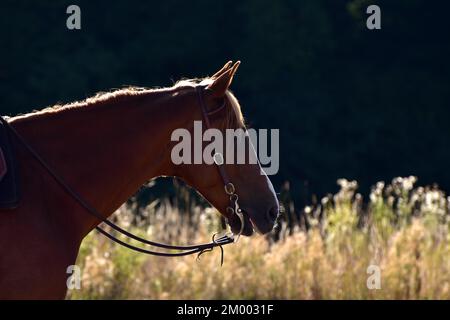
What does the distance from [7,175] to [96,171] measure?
468mm

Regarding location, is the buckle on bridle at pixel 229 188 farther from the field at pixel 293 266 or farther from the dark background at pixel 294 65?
the dark background at pixel 294 65

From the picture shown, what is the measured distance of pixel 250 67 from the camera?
1088 inches

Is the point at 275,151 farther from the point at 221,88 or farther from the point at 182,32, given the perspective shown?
the point at 182,32

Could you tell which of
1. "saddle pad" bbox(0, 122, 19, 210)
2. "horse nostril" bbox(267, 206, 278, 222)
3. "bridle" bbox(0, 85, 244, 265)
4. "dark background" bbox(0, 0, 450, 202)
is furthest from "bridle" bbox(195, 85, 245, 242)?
"dark background" bbox(0, 0, 450, 202)

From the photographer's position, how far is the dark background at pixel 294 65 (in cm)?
2494

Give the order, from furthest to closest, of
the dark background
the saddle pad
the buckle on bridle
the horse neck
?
1. the dark background
2. the buckle on bridle
3. the horse neck
4. the saddle pad

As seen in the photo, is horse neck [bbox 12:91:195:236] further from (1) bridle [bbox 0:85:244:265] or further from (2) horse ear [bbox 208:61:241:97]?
(2) horse ear [bbox 208:61:241:97]

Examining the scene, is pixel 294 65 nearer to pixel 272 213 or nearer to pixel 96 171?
pixel 272 213

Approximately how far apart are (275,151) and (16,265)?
1.75 m

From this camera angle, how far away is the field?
Result: 845 cm

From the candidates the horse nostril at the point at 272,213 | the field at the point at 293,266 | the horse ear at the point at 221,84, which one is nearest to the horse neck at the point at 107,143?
the horse ear at the point at 221,84

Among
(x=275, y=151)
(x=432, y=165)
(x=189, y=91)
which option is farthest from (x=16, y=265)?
(x=432, y=165)

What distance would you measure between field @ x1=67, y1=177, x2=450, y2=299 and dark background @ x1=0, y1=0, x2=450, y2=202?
14503 millimetres
